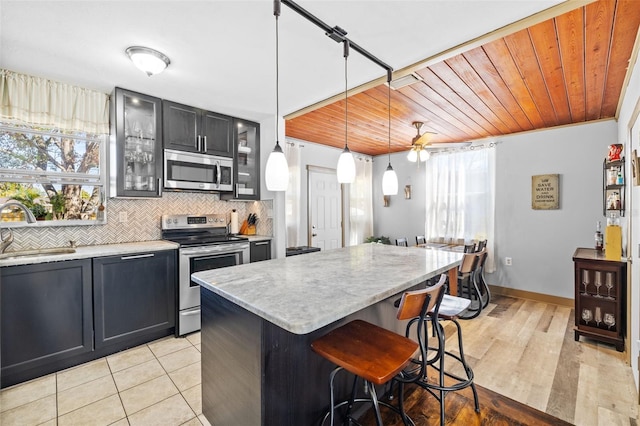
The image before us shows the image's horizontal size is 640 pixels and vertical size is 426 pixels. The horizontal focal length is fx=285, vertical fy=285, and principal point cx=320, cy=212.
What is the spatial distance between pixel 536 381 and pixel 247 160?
12.0 feet

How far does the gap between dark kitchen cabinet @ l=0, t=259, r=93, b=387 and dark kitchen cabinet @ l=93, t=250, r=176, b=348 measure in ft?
0.27

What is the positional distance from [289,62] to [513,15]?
1531mm

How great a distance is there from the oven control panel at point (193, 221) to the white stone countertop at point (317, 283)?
6.19ft

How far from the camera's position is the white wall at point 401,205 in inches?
214

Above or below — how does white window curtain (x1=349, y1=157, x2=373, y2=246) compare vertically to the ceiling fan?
below

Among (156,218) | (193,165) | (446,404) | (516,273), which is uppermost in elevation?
(193,165)

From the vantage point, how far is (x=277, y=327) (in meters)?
1.28

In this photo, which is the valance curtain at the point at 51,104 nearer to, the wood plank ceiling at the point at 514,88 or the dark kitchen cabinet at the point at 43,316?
the dark kitchen cabinet at the point at 43,316

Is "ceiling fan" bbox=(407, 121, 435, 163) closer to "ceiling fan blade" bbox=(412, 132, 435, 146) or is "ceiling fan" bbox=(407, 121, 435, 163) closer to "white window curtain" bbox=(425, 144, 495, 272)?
"ceiling fan blade" bbox=(412, 132, 435, 146)

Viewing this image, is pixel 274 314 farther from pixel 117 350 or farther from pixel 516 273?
pixel 516 273

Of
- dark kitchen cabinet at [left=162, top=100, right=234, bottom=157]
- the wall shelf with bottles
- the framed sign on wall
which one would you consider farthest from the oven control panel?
the framed sign on wall

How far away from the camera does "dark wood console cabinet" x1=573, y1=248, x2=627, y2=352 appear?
2.70 m

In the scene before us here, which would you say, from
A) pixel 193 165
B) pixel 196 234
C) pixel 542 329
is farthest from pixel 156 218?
pixel 542 329

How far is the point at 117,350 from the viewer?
263 centimetres
